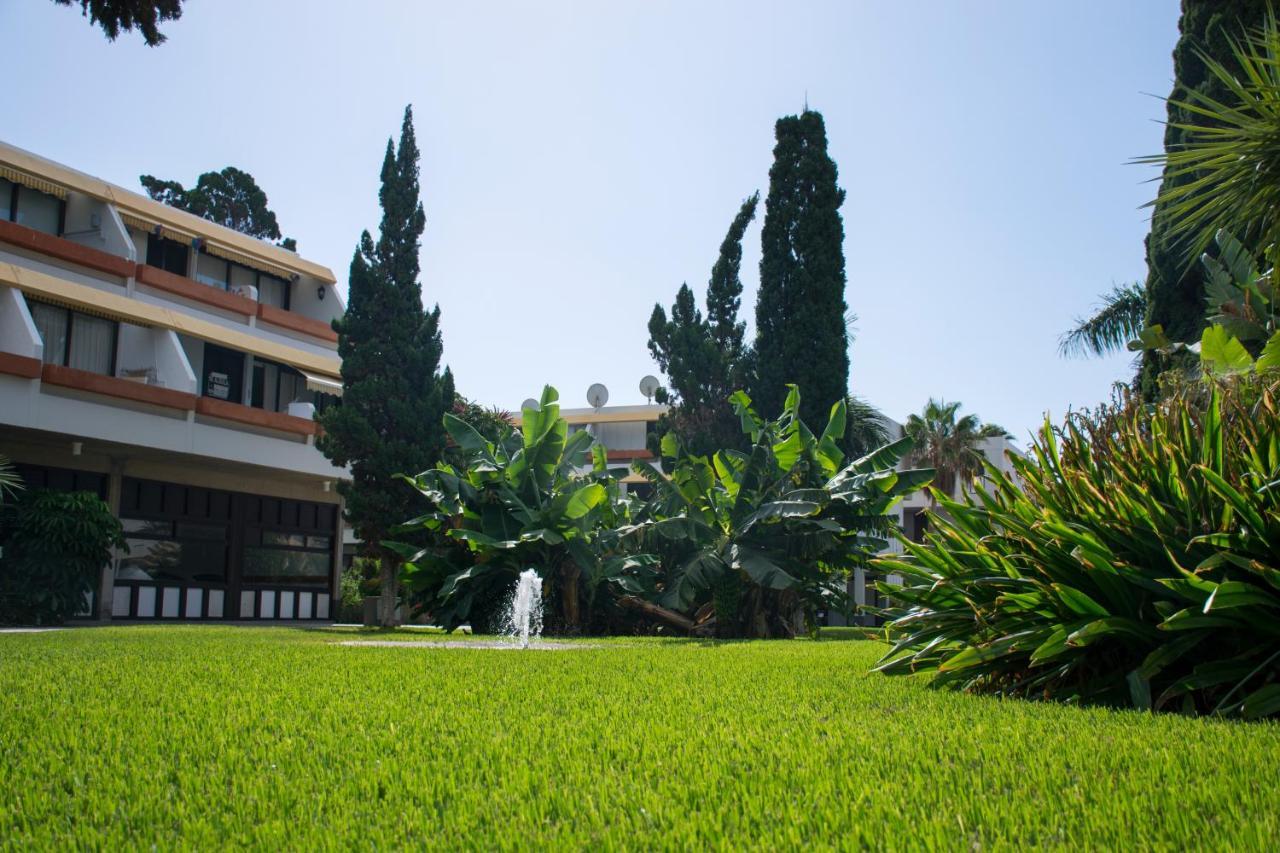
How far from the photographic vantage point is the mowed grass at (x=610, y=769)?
3.54 meters

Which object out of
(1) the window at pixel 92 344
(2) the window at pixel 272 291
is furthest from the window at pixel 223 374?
(1) the window at pixel 92 344

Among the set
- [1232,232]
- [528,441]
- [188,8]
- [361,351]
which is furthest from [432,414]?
[1232,232]

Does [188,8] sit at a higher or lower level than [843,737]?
higher

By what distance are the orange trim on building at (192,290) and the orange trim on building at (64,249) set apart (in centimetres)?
72

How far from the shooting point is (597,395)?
171 ft

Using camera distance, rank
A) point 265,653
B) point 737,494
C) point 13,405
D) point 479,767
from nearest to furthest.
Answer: point 479,767 < point 265,653 < point 737,494 < point 13,405

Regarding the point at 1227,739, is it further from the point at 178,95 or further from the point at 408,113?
the point at 408,113

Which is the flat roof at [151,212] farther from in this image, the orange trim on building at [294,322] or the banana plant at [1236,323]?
the banana plant at [1236,323]

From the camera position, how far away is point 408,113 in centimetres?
2739

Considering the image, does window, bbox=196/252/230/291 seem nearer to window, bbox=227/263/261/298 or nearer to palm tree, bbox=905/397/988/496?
window, bbox=227/263/261/298

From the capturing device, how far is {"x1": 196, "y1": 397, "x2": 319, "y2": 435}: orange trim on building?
27.0 m

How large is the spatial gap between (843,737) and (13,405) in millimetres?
22582

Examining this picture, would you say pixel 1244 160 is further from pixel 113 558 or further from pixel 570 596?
pixel 113 558

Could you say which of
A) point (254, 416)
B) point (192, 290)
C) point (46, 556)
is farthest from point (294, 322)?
point (46, 556)
